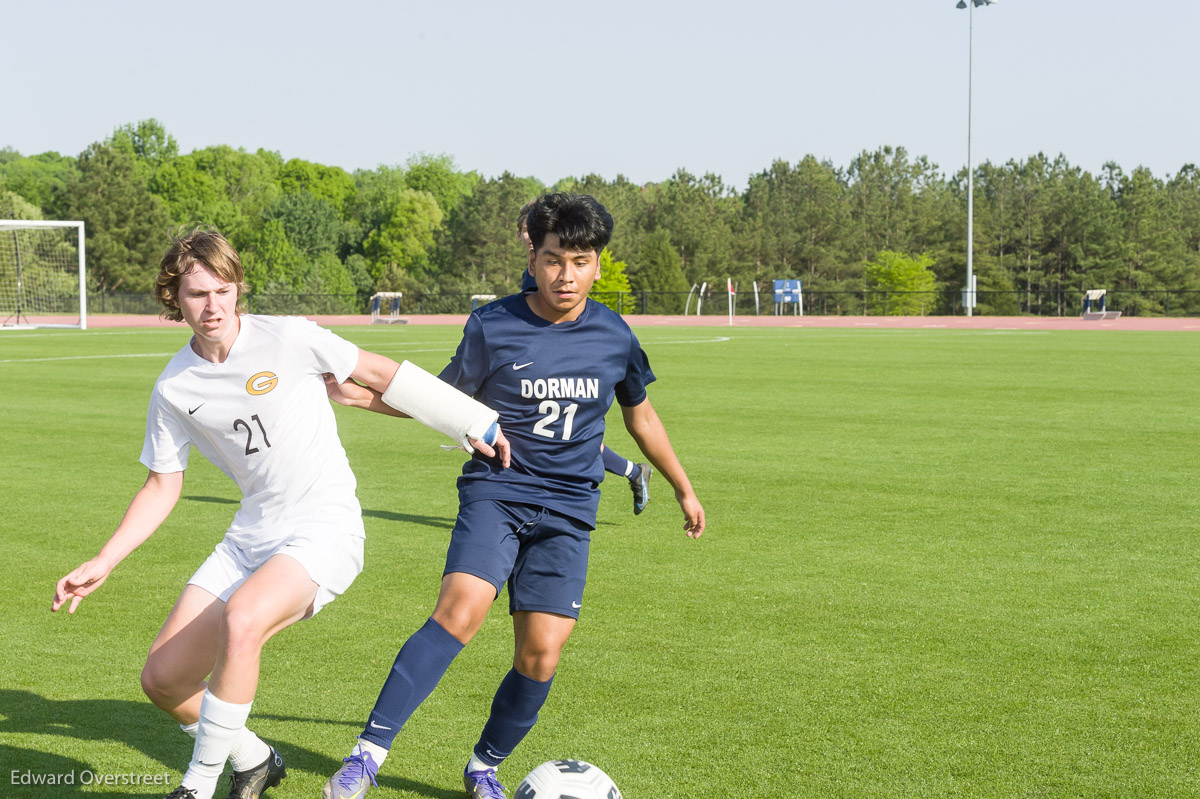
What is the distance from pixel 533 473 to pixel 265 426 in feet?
3.00

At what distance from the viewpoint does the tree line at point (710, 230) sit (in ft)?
269

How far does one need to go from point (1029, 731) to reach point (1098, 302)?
209 feet

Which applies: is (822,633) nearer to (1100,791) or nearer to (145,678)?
(1100,791)

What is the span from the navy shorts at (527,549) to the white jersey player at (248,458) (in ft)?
0.73

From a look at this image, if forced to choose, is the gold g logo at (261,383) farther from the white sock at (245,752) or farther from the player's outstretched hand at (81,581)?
the white sock at (245,752)

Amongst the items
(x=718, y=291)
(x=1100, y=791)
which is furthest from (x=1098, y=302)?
(x=1100, y=791)

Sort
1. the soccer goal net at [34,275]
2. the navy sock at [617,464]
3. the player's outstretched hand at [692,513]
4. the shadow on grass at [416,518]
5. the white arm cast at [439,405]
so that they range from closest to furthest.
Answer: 1. the white arm cast at [439,405]
2. the player's outstretched hand at [692,513]
3. the navy sock at [617,464]
4. the shadow on grass at [416,518]
5. the soccer goal net at [34,275]

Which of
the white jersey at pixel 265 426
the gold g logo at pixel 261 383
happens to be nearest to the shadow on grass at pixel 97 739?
the white jersey at pixel 265 426

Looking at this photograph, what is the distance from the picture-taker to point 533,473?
427 cm

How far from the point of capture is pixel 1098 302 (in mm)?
63500

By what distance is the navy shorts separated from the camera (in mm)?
4074

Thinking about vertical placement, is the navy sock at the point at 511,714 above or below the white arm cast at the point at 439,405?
below

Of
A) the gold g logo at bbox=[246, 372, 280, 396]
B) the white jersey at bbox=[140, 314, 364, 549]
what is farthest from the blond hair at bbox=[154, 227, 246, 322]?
the gold g logo at bbox=[246, 372, 280, 396]

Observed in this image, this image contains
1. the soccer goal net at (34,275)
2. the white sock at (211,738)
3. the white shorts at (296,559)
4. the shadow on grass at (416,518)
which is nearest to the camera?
the white sock at (211,738)
